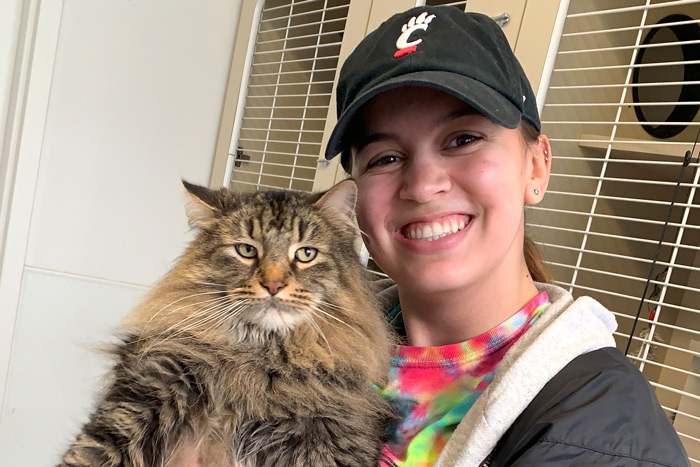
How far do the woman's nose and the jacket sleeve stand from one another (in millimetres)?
413

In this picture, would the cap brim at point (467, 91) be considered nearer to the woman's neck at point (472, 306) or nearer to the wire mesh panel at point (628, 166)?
the woman's neck at point (472, 306)

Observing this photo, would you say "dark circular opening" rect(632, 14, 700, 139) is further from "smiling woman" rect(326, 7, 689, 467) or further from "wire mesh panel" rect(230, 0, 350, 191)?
"wire mesh panel" rect(230, 0, 350, 191)

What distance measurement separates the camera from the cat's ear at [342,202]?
107 cm

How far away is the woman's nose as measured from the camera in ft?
3.07

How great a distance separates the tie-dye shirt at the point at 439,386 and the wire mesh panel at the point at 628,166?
56 centimetres

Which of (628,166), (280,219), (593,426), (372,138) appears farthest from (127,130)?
(593,426)

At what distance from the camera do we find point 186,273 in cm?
106

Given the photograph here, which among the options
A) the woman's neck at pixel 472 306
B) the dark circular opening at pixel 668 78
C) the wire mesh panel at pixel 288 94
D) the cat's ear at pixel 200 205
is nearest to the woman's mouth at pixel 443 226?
the woman's neck at pixel 472 306

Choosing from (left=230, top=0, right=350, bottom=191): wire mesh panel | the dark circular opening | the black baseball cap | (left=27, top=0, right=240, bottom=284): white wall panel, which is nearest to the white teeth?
the black baseball cap

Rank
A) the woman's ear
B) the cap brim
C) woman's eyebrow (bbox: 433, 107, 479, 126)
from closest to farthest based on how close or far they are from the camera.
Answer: the cap brim → woman's eyebrow (bbox: 433, 107, 479, 126) → the woman's ear

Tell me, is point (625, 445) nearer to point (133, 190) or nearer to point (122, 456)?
point (122, 456)

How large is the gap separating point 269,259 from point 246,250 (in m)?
0.08

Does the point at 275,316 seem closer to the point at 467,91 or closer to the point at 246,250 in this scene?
the point at 246,250

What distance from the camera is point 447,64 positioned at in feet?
2.76
